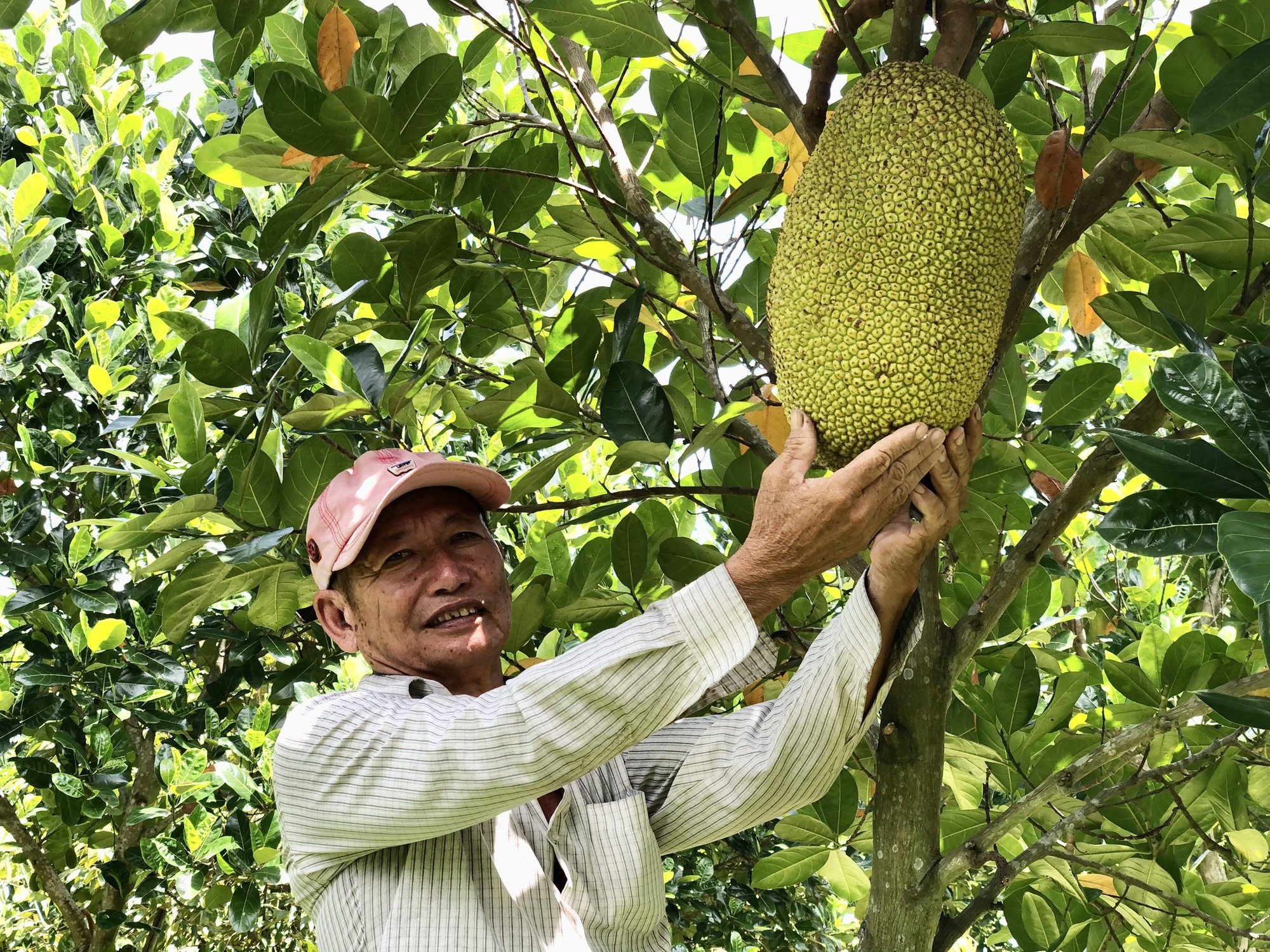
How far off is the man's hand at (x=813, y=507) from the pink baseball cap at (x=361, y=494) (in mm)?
534

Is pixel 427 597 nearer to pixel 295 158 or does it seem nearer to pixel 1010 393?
pixel 295 158

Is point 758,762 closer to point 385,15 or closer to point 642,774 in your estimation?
point 642,774

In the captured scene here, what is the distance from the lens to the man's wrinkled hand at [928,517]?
44.9 inches

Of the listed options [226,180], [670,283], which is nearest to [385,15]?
[226,180]

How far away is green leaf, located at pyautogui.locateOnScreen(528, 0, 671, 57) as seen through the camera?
136 centimetres

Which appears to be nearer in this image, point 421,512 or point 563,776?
point 563,776

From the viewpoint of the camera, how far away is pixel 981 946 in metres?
4.37

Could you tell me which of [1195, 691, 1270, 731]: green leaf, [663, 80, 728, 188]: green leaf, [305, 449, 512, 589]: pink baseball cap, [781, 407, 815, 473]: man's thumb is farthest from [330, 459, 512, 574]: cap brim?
[1195, 691, 1270, 731]: green leaf

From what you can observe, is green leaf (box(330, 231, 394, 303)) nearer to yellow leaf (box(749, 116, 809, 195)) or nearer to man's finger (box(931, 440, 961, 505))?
yellow leaf (box(749, 116, 809, 195))

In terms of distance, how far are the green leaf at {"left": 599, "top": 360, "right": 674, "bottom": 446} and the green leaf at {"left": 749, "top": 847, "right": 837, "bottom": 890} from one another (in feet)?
2.69

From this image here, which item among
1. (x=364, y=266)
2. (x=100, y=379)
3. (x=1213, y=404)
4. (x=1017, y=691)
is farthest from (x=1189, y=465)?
→ (x=100, y=379)

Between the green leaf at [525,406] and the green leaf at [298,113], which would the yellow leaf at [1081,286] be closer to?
the green leaf at [525,406]

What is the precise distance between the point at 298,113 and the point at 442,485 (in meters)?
0.56

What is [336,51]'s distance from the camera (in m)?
1.51
